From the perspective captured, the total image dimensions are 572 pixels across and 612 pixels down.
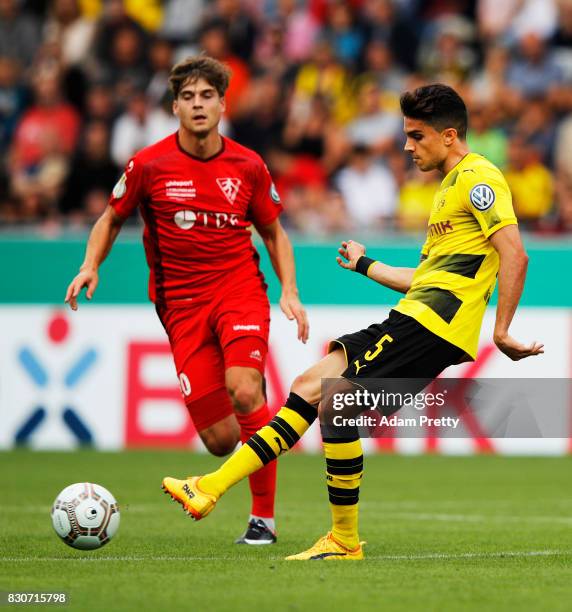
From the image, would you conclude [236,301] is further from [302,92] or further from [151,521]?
[302,92]

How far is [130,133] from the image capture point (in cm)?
1587

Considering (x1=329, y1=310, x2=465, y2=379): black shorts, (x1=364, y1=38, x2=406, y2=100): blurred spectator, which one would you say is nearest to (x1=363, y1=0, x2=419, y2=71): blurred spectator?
→ (x1=364, y1=38, x2=406, y2=100): blurred spectator

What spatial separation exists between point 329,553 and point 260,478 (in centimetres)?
112

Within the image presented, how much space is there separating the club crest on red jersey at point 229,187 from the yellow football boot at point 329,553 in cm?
221

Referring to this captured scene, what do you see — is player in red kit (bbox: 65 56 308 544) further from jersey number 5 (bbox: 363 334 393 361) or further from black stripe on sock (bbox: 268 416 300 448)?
jersey number 5 (bbox: 363 334 393 361)

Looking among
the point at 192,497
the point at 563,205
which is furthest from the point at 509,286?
the point at 563,205

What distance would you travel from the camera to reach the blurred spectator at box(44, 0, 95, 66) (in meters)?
17.7

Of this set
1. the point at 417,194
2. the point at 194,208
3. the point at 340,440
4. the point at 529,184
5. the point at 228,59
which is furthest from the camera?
the point at 228,59

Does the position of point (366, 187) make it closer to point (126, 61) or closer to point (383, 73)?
point (383, 73)

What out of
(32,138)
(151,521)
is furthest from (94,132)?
(151,521)

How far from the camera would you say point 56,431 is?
13773 mm

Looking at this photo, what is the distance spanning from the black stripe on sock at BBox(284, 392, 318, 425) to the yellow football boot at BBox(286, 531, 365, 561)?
63cm

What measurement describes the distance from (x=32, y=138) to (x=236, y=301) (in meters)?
8.79

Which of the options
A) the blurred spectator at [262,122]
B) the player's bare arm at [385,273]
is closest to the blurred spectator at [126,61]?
the blurred spectator at [262,122]
